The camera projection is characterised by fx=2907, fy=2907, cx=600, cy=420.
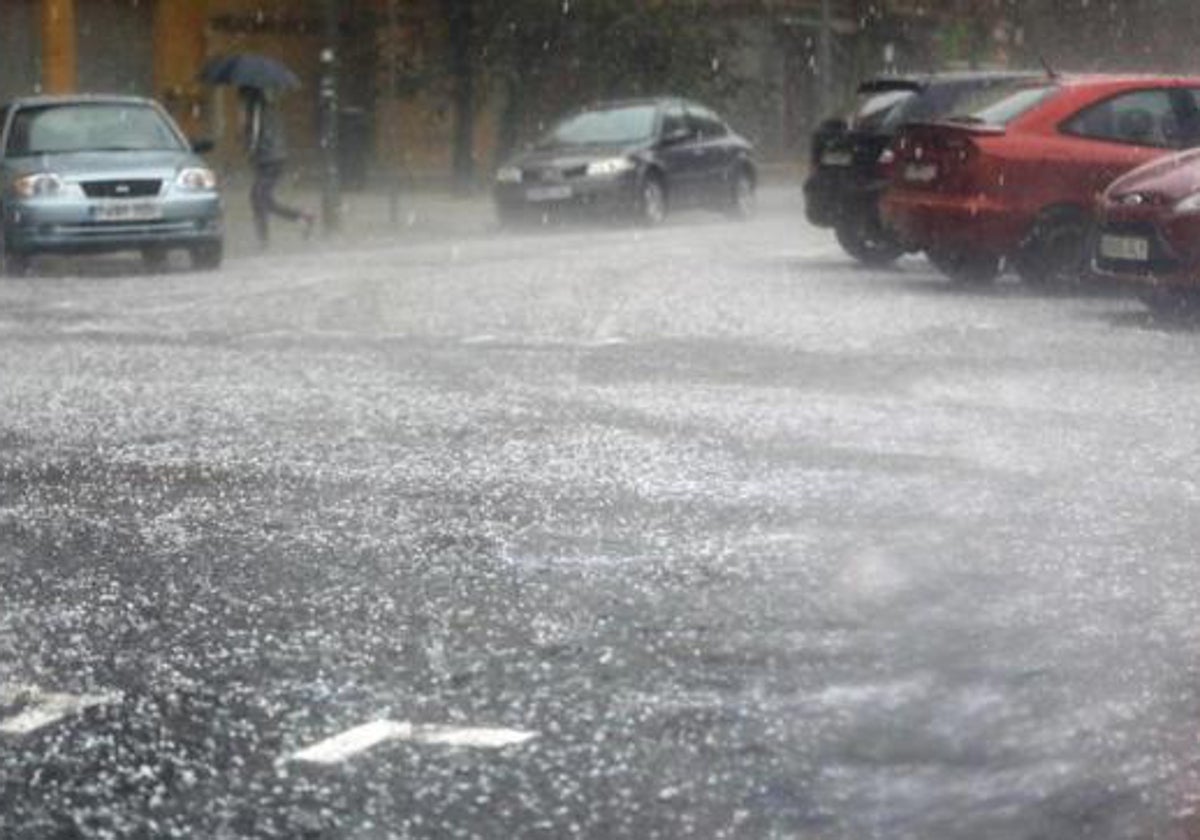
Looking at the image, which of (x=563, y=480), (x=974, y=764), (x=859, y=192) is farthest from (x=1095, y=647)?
(x=859, y=192)

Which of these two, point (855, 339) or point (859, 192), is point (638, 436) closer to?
point (855, 339)

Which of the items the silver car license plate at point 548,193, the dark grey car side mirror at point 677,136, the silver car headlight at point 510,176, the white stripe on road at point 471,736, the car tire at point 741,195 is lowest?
the car tire at point 741,195

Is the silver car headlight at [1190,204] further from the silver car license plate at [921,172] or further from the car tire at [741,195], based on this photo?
the car tire at [741,195]

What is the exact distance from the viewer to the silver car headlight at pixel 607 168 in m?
31.3

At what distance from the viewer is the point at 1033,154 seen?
19.3 metres

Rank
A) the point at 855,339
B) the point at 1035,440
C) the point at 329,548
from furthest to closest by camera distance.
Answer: the point at 855,339 < the point at 1035,440 < the point at 329,548

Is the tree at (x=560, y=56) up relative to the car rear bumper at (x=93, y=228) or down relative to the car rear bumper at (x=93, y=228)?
up

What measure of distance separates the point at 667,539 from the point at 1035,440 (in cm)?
281

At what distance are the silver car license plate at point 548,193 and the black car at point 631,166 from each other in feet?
0.04

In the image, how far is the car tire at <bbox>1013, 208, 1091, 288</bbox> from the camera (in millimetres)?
19422

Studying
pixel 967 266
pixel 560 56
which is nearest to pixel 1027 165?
pixel 967 266

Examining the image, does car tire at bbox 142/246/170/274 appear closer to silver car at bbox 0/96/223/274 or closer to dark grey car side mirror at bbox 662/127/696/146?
silver car at bbox 0/96/223/274

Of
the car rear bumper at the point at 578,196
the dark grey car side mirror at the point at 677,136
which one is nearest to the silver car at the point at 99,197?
the car rear bumper at the point at 578,196

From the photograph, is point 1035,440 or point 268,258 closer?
point 1035,440
